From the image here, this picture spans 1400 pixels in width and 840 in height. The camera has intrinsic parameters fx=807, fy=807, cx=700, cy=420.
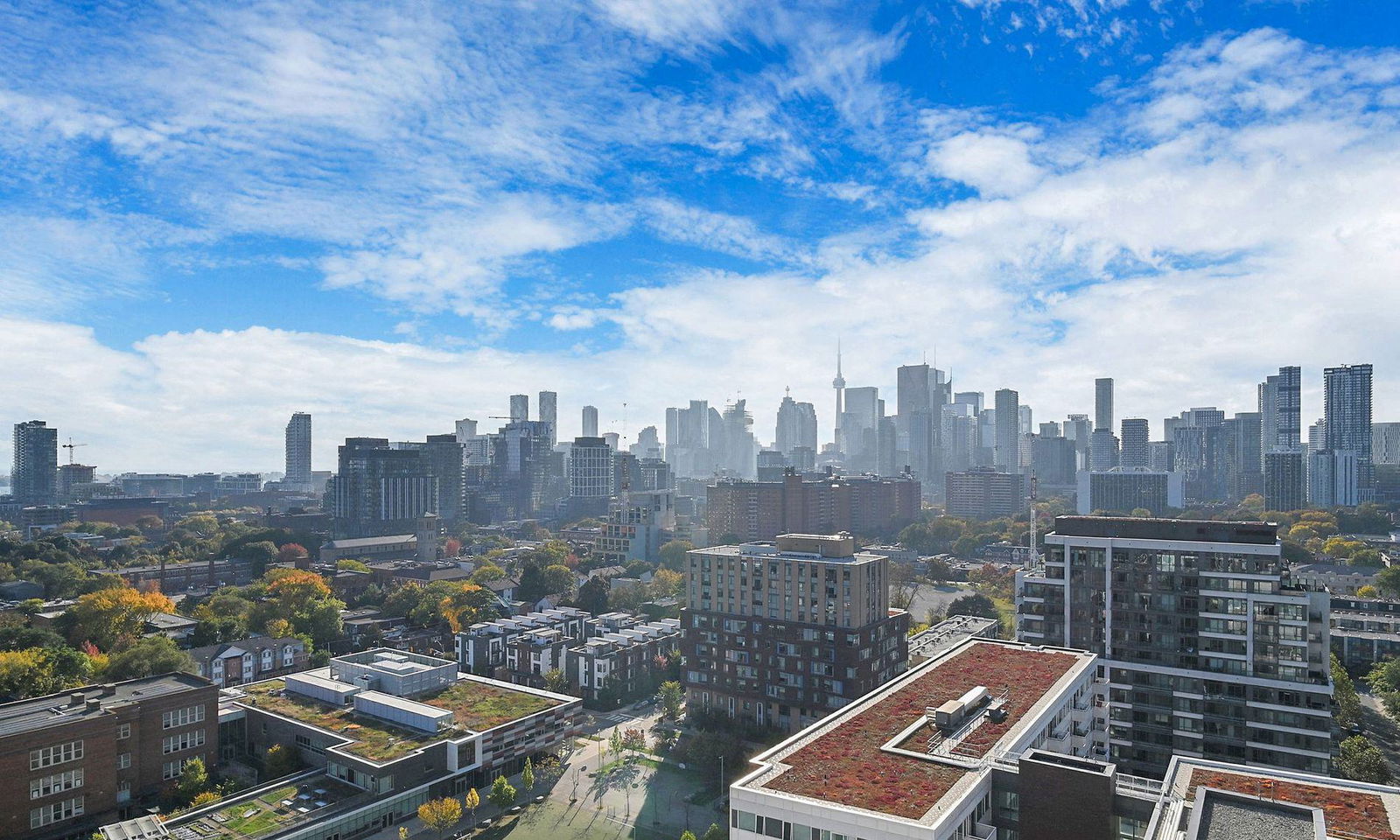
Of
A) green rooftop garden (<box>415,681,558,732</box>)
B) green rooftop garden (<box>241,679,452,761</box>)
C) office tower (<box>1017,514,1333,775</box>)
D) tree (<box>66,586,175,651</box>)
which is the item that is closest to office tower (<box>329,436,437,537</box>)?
tree (<box>66,586,175,651</box>)

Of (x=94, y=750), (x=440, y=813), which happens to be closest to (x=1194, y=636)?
(x=440, y=813)

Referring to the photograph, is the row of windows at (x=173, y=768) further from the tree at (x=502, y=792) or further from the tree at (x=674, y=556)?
the tree at (x=674, y=556)

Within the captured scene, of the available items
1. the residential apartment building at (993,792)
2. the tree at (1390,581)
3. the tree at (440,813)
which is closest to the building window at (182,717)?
the tree at (440,813)

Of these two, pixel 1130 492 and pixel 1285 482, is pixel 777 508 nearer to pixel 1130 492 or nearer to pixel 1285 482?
pixel 1130 492

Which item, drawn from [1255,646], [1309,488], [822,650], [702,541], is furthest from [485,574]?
[1309,488]

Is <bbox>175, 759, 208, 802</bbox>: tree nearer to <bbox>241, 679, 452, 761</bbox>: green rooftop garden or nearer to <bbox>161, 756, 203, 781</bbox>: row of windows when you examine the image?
<bbox>161, 756, 203, 781</bbox>: row of windows
